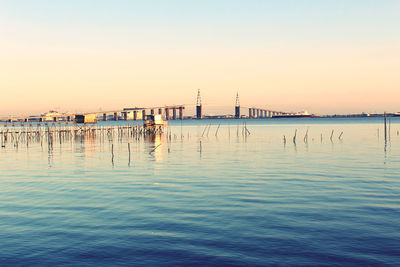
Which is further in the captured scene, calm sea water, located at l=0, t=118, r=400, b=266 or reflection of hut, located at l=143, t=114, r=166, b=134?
reflection of hut, located at l=143, t=114, r=166, b=134

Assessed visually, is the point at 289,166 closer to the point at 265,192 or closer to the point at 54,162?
the point at 265,192

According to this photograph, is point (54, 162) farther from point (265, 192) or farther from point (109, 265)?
point (109, 265)

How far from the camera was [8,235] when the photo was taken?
54.7 ft

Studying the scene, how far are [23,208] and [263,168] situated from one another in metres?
23.5

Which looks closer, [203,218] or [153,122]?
[203,218]

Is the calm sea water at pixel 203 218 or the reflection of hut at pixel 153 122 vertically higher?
the reflection of hut at pixel 153 122

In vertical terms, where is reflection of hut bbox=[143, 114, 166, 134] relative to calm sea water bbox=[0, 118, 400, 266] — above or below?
above

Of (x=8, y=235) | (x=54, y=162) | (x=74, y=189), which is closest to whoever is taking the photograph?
(x=8, y=235)

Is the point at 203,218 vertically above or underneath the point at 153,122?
underneath

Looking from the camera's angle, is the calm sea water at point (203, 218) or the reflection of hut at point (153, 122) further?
the reflection of hut at point (153, 122)

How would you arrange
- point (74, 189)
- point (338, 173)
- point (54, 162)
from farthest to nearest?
point (54, 162) → point (338, 173) → point (74, 189)

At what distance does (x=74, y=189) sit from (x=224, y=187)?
11026 mm

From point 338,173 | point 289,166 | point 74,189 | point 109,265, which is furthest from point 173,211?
point 289,166

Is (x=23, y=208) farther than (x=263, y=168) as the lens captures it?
No
